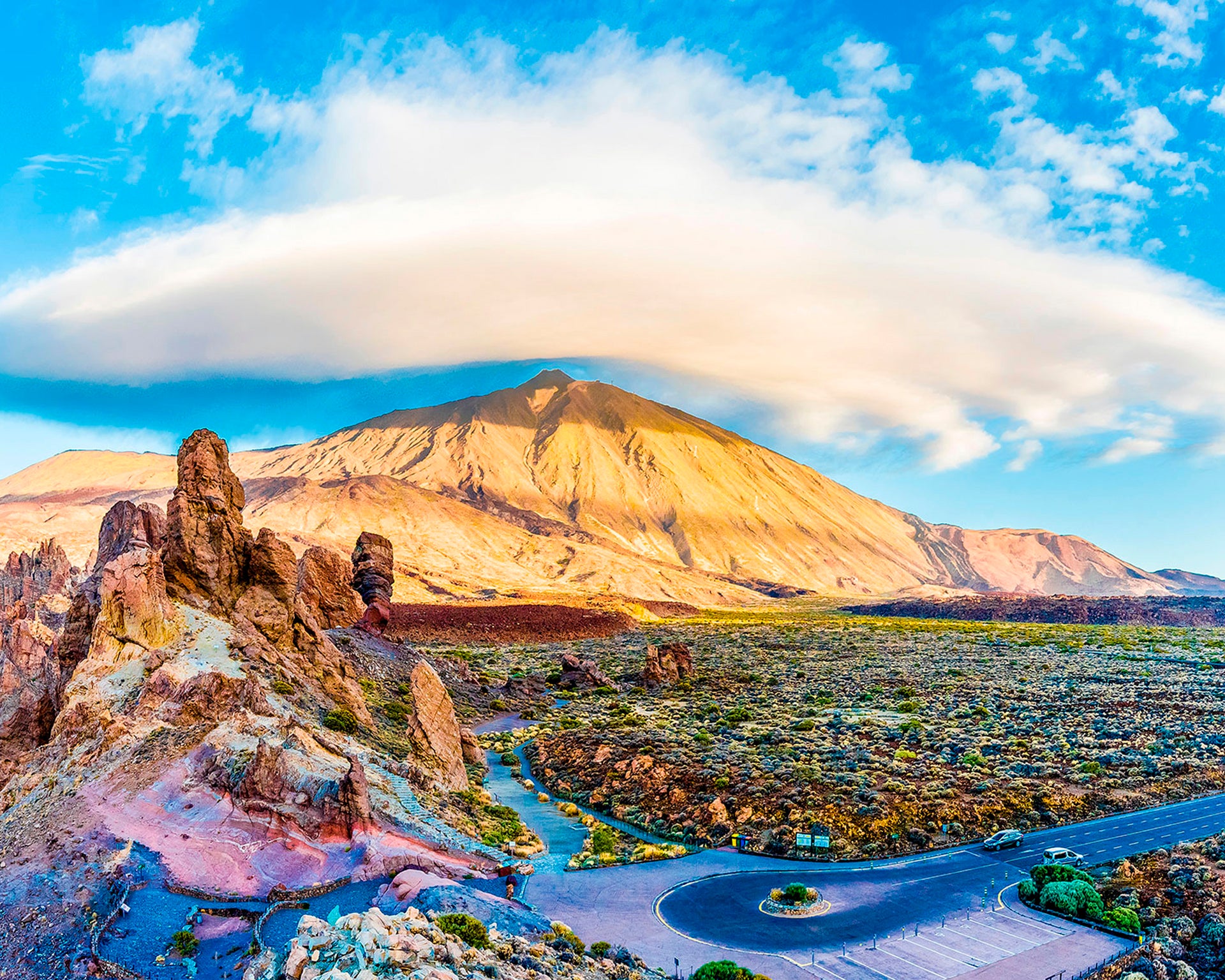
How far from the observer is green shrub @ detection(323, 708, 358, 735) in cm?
4456

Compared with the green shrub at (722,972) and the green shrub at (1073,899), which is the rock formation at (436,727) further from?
the green shrub at (1073,899)

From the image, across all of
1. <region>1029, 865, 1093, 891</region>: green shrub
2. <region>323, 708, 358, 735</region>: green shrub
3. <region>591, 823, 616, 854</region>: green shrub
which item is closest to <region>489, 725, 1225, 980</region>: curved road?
<region>1029, 865, 1093, 891</region>: green shrub

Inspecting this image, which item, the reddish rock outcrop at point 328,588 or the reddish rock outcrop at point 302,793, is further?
the reddish rock outcrop at point 328,588

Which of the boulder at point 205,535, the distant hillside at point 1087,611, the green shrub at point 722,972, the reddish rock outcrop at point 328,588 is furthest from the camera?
the distant hillside at point 1087,611

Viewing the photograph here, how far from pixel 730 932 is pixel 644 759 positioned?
71.9ft

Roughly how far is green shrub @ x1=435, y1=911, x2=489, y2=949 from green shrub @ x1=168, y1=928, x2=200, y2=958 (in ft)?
21.6

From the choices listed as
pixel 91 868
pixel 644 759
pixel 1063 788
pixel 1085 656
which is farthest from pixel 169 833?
pixel 1085 656

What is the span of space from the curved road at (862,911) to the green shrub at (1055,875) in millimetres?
1119

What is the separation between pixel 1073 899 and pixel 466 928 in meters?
22.2

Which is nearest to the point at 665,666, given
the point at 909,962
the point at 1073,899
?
the point at 1073,899

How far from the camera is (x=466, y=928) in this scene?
68.5ft

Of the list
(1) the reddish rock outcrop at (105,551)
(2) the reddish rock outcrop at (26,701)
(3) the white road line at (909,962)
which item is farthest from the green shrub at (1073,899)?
(1) the reddish rock outcrop at (105,551)

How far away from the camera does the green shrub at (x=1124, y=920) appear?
27.5 m

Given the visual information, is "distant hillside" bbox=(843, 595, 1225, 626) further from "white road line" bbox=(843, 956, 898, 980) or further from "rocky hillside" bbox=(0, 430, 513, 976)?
"white road line" bbox=(843, 956, 898, 980)
